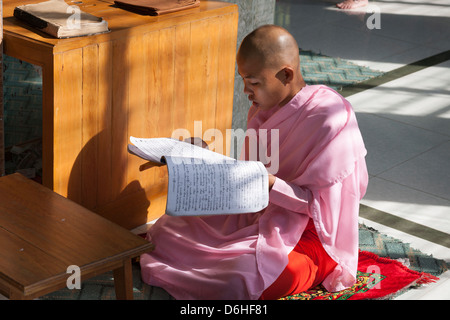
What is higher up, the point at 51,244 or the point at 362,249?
the point at 51,244

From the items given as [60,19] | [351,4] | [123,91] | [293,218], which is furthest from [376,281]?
[351,4]

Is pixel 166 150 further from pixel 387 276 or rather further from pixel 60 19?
pixel 387 276

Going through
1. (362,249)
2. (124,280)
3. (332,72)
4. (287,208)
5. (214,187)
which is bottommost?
(362,249)

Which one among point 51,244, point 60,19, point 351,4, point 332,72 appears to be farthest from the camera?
point 351,4

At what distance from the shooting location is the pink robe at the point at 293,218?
2.79 metres

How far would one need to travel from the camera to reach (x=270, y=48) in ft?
9.09

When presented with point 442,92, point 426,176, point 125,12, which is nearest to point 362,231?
point 426,176

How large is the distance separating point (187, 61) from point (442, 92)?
275 centimetres

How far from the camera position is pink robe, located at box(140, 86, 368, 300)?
2793 millimetres

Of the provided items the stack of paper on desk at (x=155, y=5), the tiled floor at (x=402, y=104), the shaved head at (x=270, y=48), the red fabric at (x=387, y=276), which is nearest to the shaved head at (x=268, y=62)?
the shaved head at (x=270, y=48)

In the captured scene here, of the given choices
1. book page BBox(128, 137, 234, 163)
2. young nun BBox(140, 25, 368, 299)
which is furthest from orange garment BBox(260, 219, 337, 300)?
book page BBox(128, 137, 234, 163)

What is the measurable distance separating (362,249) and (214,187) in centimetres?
112

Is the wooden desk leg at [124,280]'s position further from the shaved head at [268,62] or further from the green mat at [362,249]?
the shaved head at [268,62]

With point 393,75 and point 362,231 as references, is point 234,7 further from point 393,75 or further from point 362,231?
point 393,75
